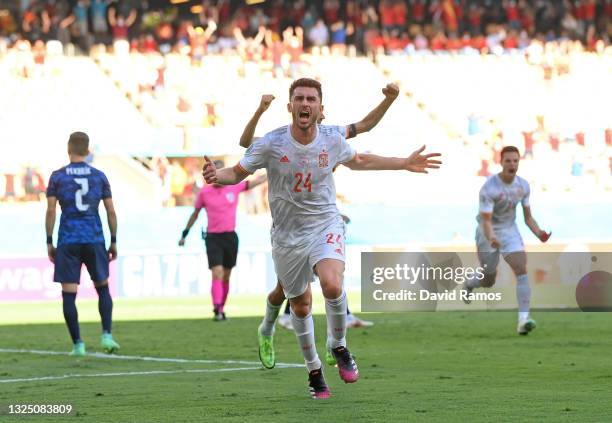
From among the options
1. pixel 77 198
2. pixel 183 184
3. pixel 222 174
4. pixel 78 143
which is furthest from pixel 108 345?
pixel 183 184

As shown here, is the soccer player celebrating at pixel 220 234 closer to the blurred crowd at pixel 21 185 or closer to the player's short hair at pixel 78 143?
the player's short hair at pixel 78 143

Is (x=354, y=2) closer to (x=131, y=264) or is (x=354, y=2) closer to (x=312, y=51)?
(x=312, y=51)

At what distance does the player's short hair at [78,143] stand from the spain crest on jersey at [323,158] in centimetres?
506

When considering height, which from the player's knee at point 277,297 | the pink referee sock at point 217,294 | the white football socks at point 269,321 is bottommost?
the pink referee sock at point 217,294

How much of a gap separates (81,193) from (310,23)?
30164 millimetres

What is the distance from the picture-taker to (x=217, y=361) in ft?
46.0

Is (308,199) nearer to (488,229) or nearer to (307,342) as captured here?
(307,342)

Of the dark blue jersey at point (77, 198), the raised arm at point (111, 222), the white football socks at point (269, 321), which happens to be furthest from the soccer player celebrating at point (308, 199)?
the dark blue jersey at point (77, 198)

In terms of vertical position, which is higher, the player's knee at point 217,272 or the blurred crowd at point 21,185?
the blurred crowd at point 21,185

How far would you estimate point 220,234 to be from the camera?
21.4 m

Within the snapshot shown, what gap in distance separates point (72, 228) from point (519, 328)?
19.0ft

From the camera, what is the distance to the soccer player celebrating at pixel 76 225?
14891 millimetres

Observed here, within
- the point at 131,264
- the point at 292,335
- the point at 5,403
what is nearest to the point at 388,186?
the point at 131,264

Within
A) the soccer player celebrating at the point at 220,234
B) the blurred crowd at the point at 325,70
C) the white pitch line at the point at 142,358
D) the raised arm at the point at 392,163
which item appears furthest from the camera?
the blurred crowd at the point at 325,70
